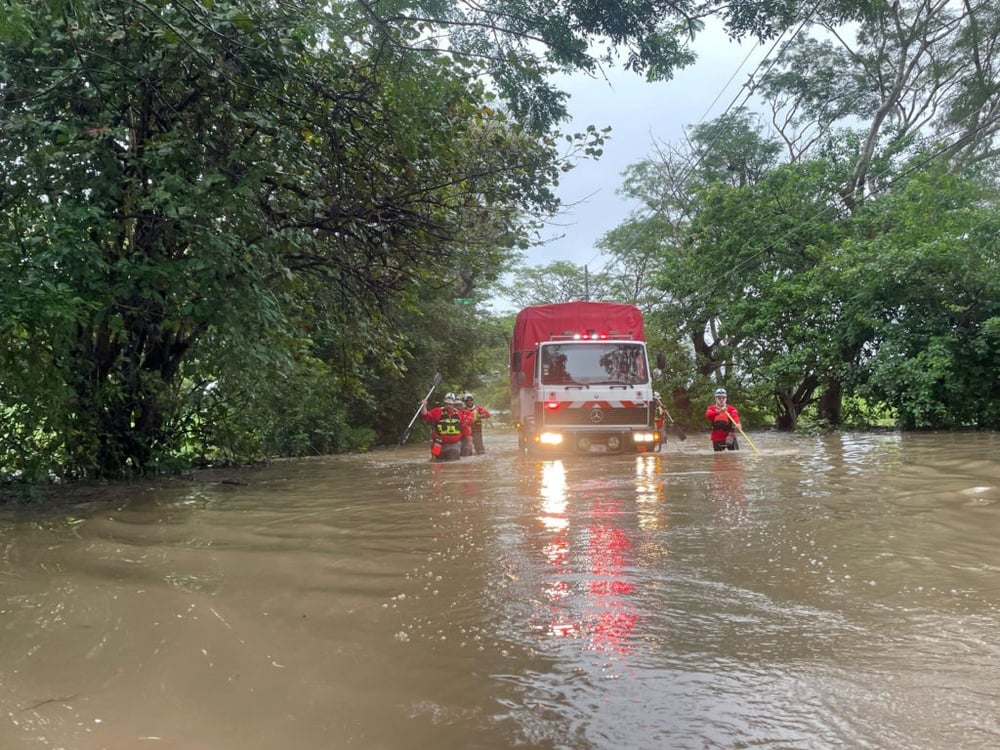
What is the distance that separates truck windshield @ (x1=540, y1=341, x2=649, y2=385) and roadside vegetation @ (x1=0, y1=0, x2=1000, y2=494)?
2.19m

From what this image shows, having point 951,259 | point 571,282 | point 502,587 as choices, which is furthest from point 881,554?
point 571,282

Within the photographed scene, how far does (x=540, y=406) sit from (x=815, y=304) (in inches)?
377

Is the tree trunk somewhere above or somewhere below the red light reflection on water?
above

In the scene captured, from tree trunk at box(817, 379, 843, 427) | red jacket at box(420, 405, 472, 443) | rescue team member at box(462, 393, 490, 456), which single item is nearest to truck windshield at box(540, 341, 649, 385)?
red jacket at box(420, 405, 472, 443)

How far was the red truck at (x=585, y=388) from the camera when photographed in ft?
44.7

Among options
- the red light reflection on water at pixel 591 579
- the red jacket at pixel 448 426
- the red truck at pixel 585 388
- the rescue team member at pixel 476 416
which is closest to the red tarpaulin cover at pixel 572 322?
the red truck at pixel 585 388

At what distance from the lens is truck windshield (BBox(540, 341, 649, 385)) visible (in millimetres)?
13844

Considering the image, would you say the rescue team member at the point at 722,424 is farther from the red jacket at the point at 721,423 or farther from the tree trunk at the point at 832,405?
the tree trunk at the point at 832,405

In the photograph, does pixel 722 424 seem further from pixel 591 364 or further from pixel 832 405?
pixel 832 405

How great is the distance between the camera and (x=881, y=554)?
4867 mm

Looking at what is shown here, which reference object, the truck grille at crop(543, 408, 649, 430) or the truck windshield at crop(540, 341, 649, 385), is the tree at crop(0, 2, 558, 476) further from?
the truck grille at crop(543, 408, 649, 430)

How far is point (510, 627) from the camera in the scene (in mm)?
3633

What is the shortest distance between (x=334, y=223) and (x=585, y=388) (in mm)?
5954

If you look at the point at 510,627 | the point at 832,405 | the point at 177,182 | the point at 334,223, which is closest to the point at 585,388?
the point at 334,223
